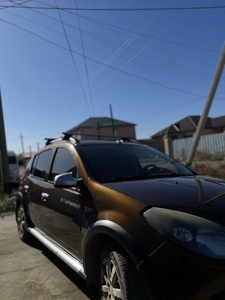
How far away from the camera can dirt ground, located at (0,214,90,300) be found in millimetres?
3090

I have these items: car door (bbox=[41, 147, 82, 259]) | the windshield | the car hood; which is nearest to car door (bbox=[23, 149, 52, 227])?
car door (bbox=[41, 147, 82, 259])

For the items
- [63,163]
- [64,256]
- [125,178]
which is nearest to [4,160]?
[63,163]

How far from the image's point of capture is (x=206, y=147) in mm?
21188

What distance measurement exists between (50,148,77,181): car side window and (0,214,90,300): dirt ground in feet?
4.09

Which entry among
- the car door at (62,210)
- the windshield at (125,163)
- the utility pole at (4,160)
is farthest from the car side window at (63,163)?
the utility pole at (4,160)

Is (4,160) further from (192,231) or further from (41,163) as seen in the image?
(192,231)

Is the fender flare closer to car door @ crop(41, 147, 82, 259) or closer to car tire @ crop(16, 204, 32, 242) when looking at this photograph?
car door @ crop(41, 147, 82, 259)

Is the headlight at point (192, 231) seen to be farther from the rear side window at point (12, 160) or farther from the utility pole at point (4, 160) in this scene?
the rear side window at point (12, 160)

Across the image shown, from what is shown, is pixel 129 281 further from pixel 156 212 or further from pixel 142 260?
pixel 156 212

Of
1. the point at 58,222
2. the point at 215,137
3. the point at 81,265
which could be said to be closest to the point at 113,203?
the point at 81,265

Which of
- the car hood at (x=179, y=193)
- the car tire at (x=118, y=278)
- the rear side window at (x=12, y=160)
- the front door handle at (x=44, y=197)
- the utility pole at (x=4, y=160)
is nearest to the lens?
the car tire at (x=118, y=278)

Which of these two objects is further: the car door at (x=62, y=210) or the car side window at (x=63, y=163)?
the car side window at (x=63, y=163)

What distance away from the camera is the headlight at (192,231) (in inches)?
72.0

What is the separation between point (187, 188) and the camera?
254cm
